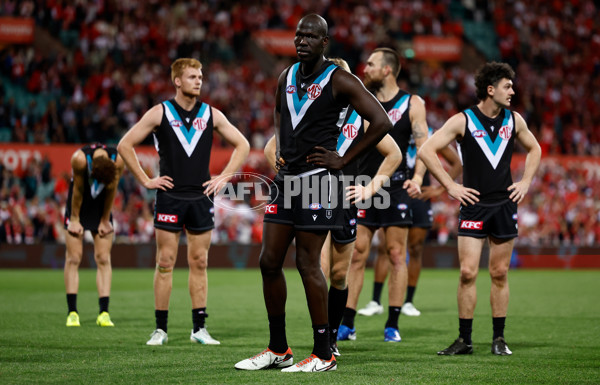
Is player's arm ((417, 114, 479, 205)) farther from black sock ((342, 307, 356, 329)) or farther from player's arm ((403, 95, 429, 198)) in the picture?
black sock ((342, 307, 356, 329))

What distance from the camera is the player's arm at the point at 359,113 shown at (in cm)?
606

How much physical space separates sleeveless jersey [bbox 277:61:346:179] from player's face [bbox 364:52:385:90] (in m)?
2.81

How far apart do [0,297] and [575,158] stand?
785 inches

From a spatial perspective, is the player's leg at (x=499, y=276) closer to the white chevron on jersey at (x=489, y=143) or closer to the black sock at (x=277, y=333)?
the white chevron on jersey at (x=489, y=143)

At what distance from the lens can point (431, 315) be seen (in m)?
11.0

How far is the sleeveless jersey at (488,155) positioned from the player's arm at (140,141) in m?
2.94

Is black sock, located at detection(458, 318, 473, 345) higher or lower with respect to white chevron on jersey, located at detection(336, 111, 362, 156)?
lower

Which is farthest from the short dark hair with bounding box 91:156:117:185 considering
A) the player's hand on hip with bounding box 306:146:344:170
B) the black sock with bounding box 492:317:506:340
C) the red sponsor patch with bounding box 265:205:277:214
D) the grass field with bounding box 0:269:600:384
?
the black sock with bounding box 492:317:506:340

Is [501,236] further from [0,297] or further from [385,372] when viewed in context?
[0,297]

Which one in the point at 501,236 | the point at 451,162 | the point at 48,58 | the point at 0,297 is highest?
the point at 48,58

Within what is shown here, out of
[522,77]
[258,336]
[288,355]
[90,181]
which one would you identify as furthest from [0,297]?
[522,77]

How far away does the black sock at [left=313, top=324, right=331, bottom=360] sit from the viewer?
6254 mm

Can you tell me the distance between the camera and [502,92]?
7676 mm

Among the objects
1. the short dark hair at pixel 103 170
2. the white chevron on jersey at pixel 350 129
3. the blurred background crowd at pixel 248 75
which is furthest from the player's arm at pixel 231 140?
the blurred background crowd at pixel 248 75
